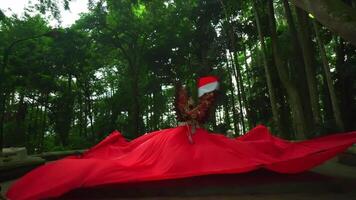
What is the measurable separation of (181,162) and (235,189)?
107 centimetres

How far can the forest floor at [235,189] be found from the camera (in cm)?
580

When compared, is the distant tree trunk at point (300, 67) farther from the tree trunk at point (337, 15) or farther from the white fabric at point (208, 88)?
the tree trunk at point (337, 15)

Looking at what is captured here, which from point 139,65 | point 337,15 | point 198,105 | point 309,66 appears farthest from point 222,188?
point 139,65

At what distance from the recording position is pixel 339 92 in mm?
18281

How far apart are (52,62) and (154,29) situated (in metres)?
7.97

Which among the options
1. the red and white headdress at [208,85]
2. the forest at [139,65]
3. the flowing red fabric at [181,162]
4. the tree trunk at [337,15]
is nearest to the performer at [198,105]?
the red and white headdress at [208,85]

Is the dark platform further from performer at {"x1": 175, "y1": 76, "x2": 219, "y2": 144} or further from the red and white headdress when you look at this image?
the red and white headdress

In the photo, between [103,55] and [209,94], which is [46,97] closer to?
[103,55]

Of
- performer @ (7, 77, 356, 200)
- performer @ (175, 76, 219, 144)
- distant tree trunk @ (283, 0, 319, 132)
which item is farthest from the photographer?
distant tree trunk @ (283, 0, 319, 132)

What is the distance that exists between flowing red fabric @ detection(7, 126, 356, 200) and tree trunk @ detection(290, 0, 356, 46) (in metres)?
2.60

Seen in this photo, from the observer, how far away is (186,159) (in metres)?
6.50

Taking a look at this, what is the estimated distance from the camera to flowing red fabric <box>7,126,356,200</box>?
5.88 metres

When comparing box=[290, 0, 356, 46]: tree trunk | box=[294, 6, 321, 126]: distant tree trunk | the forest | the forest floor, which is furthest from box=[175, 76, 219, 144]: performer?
the forest

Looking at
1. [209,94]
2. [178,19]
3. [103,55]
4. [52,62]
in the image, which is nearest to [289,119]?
[178,19]
